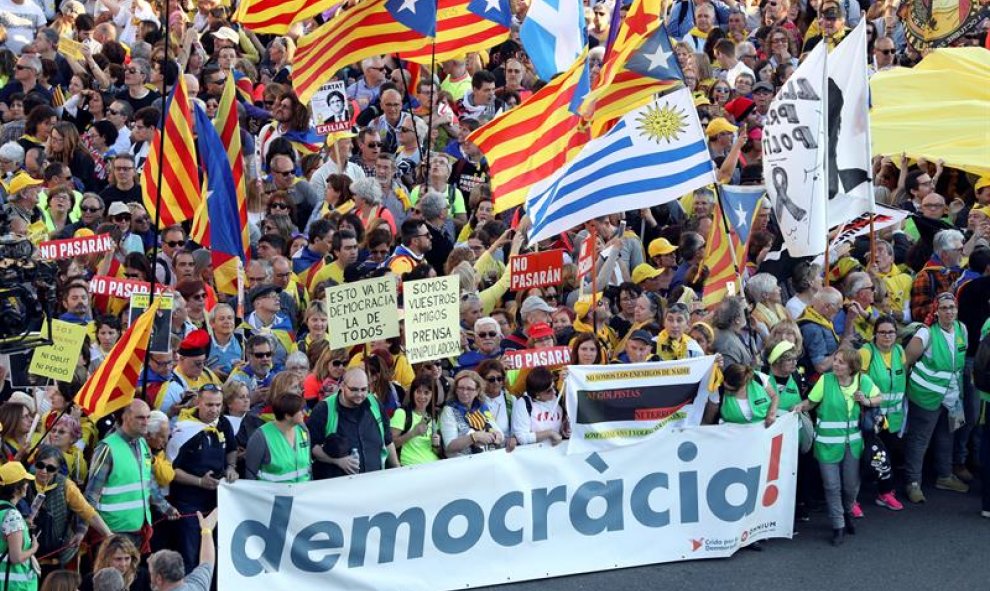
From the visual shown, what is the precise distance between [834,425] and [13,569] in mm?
6128

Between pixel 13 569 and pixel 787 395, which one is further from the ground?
pixel 787 395

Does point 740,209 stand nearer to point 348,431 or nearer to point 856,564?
point 856,564

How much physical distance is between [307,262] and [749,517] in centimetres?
424

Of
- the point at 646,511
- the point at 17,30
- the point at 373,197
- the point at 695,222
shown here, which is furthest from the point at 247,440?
the point at 17,30

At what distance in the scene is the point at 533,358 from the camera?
1400 cm

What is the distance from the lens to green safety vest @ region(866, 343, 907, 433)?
1531 cm

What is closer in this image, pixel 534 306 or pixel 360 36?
pixel 534 306

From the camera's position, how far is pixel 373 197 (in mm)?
16781

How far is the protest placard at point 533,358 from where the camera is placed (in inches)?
551

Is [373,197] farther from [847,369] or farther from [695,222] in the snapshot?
[847,369]

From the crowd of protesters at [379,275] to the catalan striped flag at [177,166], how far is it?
39cm

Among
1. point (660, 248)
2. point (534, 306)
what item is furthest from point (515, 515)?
point (660, 248)

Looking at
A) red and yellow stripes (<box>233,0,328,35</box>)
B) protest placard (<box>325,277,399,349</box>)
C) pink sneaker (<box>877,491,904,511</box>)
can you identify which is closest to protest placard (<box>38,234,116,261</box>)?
red and yellow stripes (<box>233,0,328,35</box>)

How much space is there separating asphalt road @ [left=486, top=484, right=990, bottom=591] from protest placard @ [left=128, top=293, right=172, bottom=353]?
2.73m
